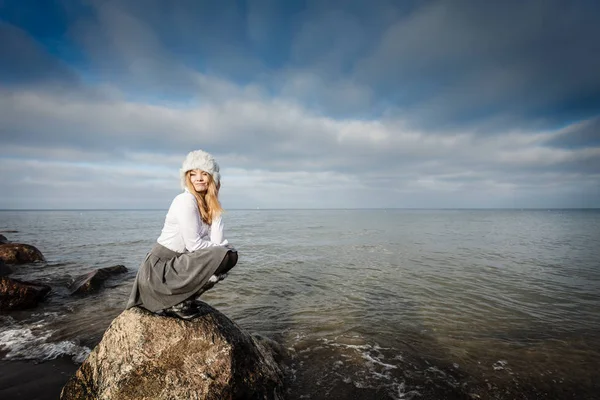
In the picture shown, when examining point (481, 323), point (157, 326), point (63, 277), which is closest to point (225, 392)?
point (157, 326)

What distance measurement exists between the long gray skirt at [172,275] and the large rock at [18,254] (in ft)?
63.5

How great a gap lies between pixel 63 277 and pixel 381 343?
15616 mm

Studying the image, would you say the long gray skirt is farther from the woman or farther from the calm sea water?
the calm sea water

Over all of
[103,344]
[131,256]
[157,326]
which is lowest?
[131,256]

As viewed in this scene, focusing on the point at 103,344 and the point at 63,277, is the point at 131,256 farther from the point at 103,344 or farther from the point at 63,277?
the point at 103,344

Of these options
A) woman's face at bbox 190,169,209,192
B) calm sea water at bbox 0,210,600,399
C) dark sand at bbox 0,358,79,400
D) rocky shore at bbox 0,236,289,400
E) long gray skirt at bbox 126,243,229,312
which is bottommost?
calm sea water at bbox 0,210,600,399

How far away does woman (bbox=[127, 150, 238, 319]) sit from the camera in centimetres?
417

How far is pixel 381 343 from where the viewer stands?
25.7 ft

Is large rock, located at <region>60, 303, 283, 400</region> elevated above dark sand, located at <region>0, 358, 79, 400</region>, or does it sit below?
above

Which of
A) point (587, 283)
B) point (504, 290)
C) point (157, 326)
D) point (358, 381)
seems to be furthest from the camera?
point (587, 283)

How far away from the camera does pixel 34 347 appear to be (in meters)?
6.98

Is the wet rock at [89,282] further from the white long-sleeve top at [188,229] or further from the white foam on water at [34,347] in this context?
the white long-sleeve top at [188,229]

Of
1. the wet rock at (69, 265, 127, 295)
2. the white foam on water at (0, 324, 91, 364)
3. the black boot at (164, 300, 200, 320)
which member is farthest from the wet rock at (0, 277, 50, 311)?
the black boot at (164, 300, 200, 320)

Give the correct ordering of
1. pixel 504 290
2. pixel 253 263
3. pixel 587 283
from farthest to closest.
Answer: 1. pixel 253 263
2. pixel 587 283
3. pixel 504 290
